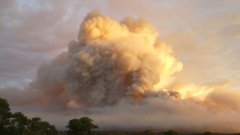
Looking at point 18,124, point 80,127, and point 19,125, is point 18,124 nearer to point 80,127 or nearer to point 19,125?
point 19,125

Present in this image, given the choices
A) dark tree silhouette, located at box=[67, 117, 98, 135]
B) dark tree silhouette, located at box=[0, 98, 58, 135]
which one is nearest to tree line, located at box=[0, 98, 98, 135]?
dark tree silhouette, located at box=[0, 98, 58, 135]

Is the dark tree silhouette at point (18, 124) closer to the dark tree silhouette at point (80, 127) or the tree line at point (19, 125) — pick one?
the tree line at point (19, 125)

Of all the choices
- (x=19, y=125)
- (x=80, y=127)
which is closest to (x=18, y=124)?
(x=19, y=125)

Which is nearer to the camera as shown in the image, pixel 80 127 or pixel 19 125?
pixel 19 125

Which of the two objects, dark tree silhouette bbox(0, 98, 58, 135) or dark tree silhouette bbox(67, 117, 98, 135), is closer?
dark tree silhouette bbox(0, 98, 58, 135)

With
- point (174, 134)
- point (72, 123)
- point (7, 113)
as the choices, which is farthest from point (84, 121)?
point (174, 134)

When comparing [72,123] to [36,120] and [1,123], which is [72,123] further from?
[1,123]

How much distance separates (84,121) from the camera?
73375mm

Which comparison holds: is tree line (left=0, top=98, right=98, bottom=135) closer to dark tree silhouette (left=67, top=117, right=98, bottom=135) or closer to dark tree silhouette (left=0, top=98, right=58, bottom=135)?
dark tree silhouette (left=0, top=98, right=58, bottom=135)

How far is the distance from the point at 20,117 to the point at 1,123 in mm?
2870

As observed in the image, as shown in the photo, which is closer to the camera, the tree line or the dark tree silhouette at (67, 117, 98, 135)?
the tree line

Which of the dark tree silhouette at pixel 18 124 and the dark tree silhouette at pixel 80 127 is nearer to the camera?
the dark tree silhouette at pixel 18 124

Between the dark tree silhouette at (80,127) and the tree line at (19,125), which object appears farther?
the dark tree silhouette at (80,127)

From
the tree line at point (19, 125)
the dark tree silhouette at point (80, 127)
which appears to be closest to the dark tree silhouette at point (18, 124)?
the tree line at point (19, 125)
